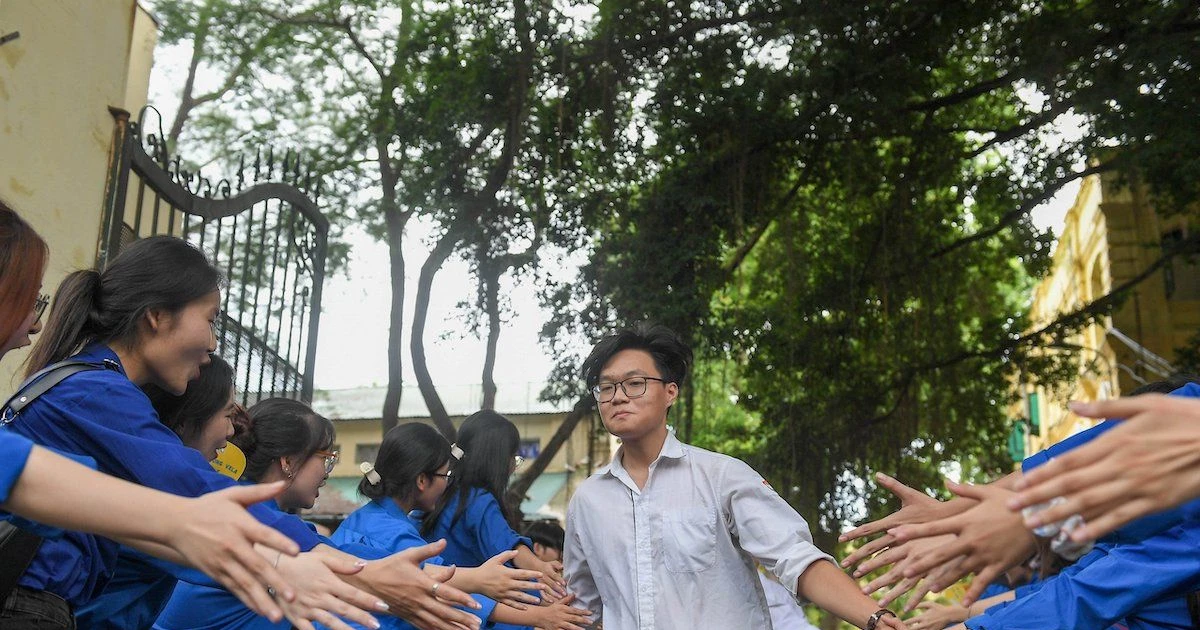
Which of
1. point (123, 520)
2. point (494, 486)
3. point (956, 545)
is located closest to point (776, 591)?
point (494, 486)

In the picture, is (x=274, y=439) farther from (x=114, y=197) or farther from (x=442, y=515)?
(x=114, y=197)

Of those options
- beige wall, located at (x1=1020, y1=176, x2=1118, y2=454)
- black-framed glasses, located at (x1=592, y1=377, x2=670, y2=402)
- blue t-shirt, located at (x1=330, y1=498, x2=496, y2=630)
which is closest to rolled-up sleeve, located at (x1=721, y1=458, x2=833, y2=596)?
black-framed glasses, located at (x1=592, y1=377, x2=670, y2=402)

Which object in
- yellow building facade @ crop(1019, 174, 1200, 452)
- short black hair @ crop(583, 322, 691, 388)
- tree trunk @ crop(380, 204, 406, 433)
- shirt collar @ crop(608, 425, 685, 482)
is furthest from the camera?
yellow building facade @ crop(1019, 174, 1200, 452)

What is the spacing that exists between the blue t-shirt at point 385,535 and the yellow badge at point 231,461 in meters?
0.46

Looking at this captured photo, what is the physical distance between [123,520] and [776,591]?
Answer: 3358mm

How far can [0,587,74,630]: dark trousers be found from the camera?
2420mm

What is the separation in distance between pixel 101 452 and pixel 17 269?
525 millimetres

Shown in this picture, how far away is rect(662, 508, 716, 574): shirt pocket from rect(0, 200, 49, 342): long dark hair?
8.00 feet

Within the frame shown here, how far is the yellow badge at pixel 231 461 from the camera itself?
434 centimetres

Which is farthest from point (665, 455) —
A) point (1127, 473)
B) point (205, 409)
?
point (1127, 473)

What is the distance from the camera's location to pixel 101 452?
2.60m

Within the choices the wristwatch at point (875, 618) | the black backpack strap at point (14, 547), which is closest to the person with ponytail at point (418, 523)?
the wristwatch at point (875, 618)

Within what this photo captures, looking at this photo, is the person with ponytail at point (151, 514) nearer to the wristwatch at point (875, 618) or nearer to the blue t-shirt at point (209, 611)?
the blue t-shirt at point (209, 611)

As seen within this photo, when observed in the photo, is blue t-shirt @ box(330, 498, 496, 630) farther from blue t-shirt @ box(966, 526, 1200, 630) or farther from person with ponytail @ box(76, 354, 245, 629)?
blue t-shirt @ box(966, 526, 1200, 630)
